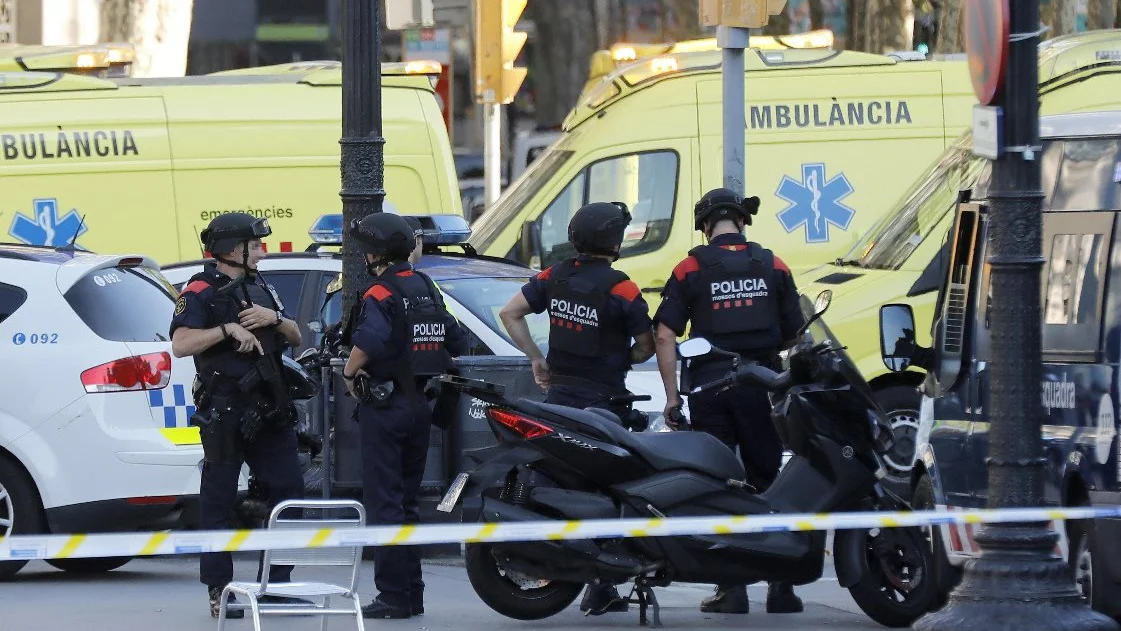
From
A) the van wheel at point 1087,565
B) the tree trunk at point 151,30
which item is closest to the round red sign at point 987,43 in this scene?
the van wheel at point 1087,565

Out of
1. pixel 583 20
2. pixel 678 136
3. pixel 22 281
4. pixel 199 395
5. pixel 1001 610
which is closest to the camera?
pixel 1001 610

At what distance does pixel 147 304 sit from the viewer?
32.3 ft

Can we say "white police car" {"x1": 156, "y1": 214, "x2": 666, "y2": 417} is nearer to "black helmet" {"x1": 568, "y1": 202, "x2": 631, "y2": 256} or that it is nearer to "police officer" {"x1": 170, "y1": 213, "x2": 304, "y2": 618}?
"black helmet" {"x1": 568, "y1": 202, "x2": 631, "y2": 256}

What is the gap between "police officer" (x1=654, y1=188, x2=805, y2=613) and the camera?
8773 millimetres

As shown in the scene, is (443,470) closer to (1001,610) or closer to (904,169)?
(1001,610)

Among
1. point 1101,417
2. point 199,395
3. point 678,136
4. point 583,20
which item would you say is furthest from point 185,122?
point 583,20

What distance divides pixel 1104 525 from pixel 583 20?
30556mm

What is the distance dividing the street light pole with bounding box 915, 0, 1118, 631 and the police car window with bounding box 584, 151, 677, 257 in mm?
6993

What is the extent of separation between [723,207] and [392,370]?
1.57 meters

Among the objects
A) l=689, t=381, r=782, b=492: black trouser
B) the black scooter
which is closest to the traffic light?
l=689, t=381, r=782, b=492: black trouser

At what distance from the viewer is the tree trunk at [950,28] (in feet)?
74.4

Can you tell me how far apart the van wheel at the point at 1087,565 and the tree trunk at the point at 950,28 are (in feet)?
51.0

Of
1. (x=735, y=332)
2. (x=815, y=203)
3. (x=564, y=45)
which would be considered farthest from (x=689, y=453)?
(x=564, y=45)

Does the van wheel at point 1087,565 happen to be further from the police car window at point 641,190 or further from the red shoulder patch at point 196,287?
the police car window at point 641,190
